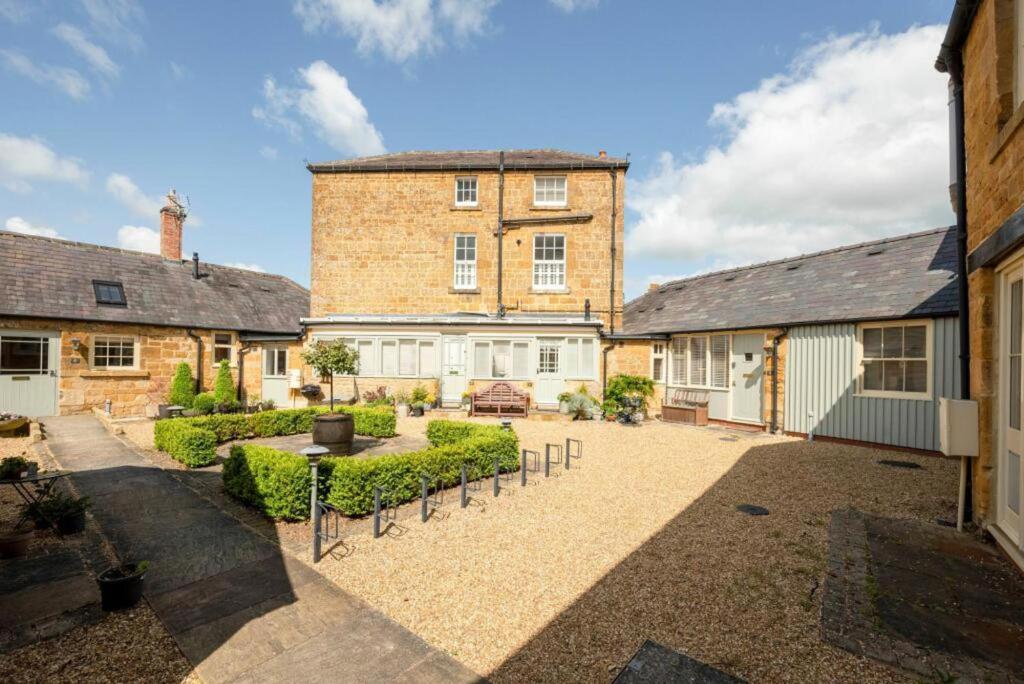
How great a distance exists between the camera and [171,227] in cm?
2208

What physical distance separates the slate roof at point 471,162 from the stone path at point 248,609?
691 inches

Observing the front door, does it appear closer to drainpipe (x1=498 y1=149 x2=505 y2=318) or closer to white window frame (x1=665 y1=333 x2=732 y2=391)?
white window frame (x1=665 y1=333 x2=732 y2=391)

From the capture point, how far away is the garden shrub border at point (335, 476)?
653 centimetres

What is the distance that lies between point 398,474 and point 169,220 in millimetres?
22755

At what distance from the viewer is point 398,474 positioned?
23.6 ft

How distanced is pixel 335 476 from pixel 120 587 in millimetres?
2805

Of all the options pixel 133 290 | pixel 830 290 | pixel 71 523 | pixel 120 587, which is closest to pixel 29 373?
pixel 133 290

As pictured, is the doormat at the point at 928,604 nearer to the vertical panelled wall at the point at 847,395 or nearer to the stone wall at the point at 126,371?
the vertical panelled wall at the point at 847,395

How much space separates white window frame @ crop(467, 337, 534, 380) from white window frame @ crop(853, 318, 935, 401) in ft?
33.7

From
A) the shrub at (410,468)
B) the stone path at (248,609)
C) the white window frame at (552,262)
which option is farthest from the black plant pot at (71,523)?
the white window frame at (552,262)

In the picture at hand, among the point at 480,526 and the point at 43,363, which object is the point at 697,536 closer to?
the point at 480,526

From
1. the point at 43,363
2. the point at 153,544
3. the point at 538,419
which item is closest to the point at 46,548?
the point at 153,544

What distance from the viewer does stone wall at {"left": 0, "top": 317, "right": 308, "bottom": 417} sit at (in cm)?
1545

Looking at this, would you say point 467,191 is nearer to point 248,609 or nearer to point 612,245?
point 612,245
